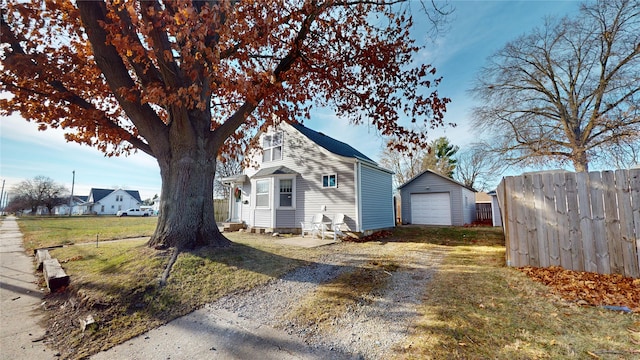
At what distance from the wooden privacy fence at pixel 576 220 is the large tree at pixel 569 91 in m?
11.2

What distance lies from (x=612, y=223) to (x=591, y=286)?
136 centimetres

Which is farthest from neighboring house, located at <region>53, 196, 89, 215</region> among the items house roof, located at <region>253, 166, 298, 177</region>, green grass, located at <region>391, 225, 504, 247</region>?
green grass, located at <region>391, 225, 504, 247</region>

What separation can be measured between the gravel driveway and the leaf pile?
6.29 feet

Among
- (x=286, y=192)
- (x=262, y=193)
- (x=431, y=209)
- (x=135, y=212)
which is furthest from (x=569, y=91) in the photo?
(x=135, y=212)

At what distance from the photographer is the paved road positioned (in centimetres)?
272

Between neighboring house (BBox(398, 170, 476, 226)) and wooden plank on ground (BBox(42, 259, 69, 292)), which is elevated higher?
neighboring house (BBox(398, 170, 476, 226))

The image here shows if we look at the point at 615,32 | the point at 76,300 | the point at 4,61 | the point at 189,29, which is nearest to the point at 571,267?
the point at 189,29

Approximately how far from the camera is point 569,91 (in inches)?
527

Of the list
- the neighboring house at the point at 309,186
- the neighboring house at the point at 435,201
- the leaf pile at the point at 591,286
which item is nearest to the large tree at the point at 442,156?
the neighboring house at the point at 435,201

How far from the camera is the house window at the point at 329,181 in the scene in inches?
444

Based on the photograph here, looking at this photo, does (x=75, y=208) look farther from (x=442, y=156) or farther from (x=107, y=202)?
(x=442, y=156)

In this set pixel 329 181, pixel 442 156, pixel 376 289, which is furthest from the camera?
pixel 442 156

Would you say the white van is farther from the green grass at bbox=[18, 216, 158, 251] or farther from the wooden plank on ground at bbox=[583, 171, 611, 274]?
the wooden plank on ground at bbox=[583, 171, 611, 274]

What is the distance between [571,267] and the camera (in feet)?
15.2
